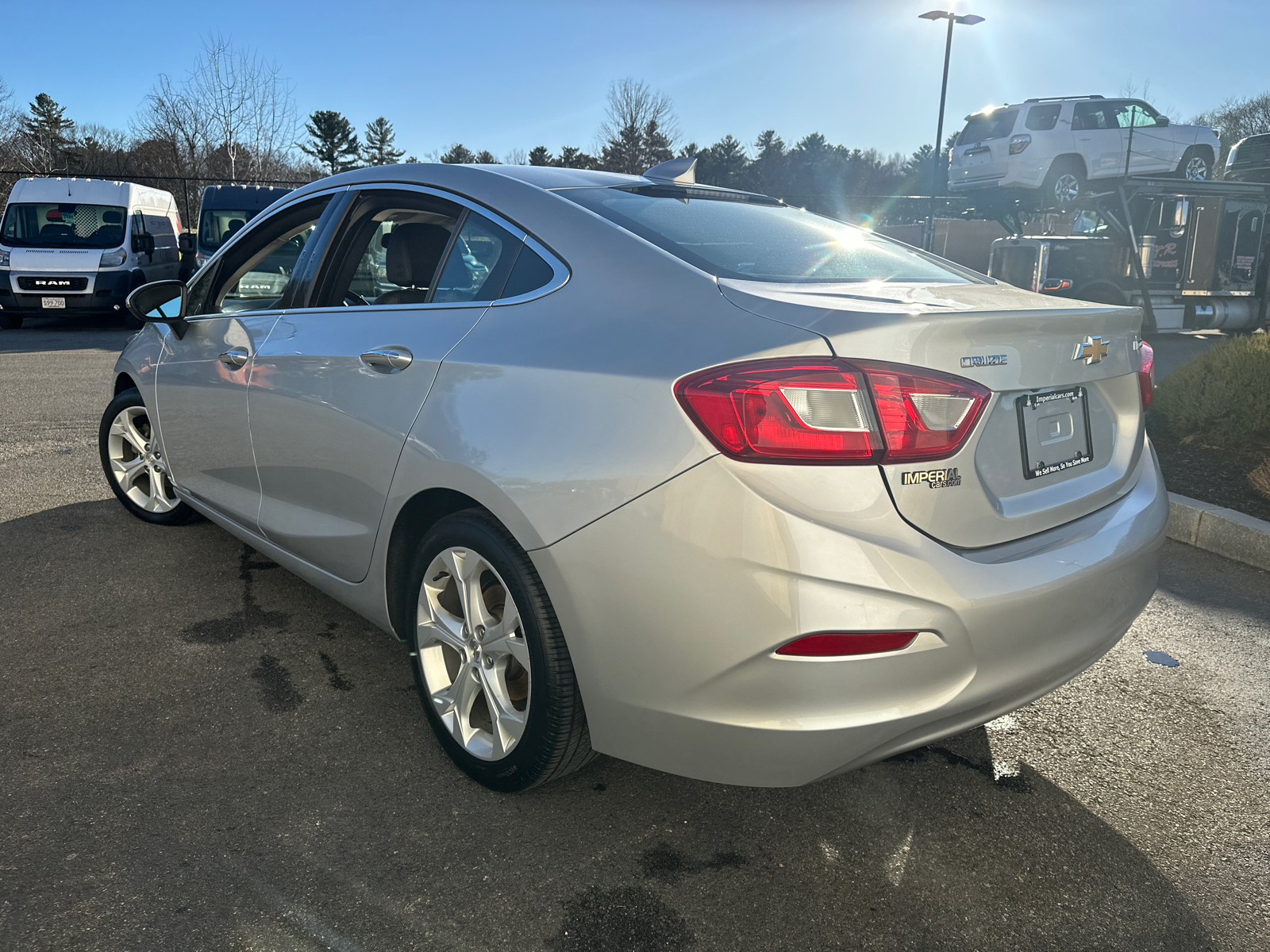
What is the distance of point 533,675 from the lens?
2.25 meters

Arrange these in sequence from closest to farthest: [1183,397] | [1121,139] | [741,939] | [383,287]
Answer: [741,939] < [383,287] < [1183,397] < [1121,139]

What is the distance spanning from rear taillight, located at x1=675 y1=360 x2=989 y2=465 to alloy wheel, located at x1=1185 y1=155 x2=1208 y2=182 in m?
18.9

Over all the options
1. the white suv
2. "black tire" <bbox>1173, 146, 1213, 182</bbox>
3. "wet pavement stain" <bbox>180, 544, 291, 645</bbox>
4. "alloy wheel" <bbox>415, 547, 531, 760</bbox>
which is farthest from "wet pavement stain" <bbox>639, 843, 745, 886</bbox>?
"black tire" <bbox>1173, 146, 1213, 182</bbox>

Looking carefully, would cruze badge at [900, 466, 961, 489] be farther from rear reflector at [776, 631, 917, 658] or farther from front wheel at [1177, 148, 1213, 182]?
front wheel at [1177, 148, 1213, 182]

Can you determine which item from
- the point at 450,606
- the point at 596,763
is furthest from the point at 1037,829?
the point at 450,606

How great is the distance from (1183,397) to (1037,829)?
5149 mm

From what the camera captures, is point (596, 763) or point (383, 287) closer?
point (596, 763)

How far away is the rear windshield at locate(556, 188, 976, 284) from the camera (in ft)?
7.91

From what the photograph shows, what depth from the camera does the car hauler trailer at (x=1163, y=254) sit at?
1373 centimetres

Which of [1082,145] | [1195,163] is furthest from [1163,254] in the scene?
[1195,163]

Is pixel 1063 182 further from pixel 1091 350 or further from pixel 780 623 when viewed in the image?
pixel 780 623

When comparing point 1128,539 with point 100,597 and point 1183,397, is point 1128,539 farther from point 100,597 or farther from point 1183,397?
point 1183,397

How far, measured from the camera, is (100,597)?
3809 millimetres

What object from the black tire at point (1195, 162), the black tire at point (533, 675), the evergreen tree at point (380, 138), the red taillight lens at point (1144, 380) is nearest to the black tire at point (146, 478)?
the black tire at point (533, 675)
